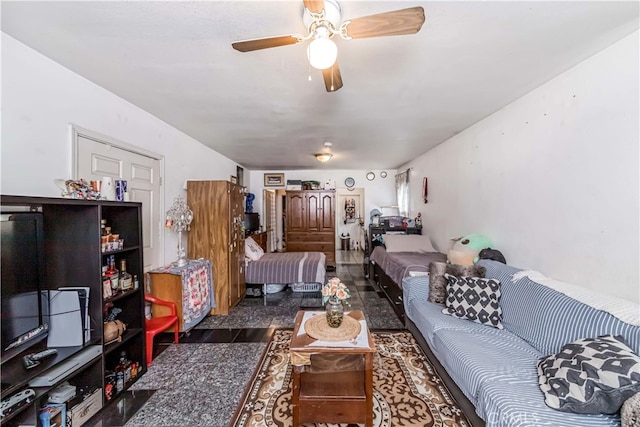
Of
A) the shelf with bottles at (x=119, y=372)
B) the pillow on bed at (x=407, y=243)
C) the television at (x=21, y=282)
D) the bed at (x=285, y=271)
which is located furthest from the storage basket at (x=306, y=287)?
the television at (x=21, y=282)

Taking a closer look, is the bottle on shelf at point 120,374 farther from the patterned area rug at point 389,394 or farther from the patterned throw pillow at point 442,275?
the patterned throw pillow at point 442,275

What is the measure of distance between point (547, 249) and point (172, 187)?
13.1 feet

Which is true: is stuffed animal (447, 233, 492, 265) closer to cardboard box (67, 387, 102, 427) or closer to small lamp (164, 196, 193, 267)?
small lamp (164, 196, 193, 267)

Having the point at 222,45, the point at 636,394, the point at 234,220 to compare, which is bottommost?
the point at 636,394

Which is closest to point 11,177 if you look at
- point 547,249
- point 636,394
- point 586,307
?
point 636,394

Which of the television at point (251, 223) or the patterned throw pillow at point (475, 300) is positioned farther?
the television at point (251, 223)

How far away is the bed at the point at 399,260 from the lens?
3.36m

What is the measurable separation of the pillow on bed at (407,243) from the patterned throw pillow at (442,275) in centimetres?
172

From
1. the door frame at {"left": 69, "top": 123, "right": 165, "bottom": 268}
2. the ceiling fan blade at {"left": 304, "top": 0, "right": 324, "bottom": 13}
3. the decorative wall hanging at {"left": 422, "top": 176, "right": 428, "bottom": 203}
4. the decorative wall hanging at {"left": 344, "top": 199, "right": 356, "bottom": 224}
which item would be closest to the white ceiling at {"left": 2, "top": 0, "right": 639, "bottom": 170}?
the ceiling fan blade at {"left": 304, "top": 0, "right": 324, "bottom": 13}

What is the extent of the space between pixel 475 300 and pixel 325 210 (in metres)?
4.63

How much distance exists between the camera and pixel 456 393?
1.84 metres

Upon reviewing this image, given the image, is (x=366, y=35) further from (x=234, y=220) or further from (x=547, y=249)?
(x=234, y=220)

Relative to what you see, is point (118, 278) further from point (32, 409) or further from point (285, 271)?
point (285, 271)

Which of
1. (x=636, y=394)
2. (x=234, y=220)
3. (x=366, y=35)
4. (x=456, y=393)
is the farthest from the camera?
(x=234, y=220)
